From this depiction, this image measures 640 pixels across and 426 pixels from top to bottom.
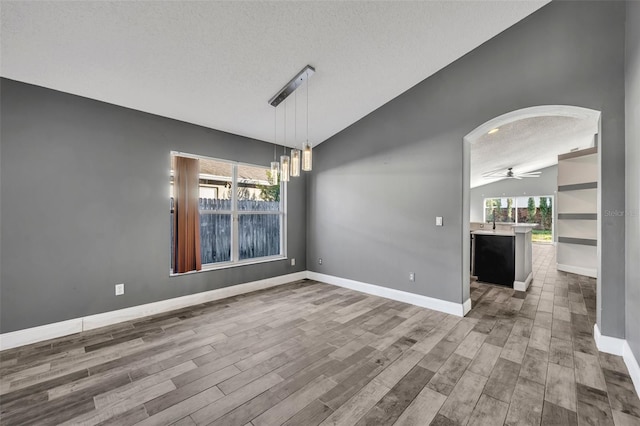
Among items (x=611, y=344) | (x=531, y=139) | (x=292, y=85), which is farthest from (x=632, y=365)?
(x=531, y=139)

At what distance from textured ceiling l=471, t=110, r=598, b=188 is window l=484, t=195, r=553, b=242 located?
4389 millimetres

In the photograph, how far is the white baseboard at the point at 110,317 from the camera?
2589mm

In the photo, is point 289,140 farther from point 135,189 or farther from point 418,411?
point 418,411

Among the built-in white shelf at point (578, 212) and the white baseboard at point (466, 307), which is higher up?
the built-in white shelf at point (578, 212)

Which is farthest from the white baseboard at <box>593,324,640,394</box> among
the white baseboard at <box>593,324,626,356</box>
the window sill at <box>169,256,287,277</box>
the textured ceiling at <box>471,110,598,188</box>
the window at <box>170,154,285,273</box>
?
the window sill at <box>169,256,287,277</box>

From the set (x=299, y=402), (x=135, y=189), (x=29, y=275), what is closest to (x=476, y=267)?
(x=299, y=402)

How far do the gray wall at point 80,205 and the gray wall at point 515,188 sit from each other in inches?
529

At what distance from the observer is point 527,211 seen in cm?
1173

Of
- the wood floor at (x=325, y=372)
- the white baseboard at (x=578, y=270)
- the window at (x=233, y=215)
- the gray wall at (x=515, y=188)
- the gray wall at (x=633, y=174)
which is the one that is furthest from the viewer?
the gray wall at (x=515, y=188)

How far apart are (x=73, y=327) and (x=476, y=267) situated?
20.2 feet

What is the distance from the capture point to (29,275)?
264cm

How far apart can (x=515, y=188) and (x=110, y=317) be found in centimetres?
1474

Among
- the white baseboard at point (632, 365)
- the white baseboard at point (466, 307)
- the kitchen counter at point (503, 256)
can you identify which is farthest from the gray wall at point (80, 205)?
the kitchen counter at point (503, 256)

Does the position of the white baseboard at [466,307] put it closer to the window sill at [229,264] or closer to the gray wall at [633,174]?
the gray wall at [633,174]
